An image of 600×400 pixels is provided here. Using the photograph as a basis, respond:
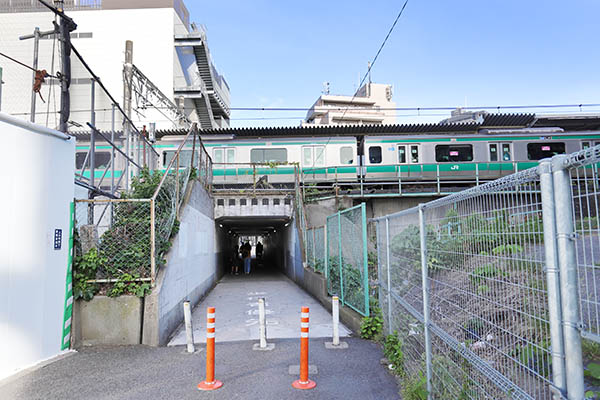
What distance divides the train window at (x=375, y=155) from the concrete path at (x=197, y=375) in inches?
586

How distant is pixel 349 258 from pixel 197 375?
3.89 meters

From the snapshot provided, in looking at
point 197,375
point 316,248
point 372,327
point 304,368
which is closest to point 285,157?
point 316,248

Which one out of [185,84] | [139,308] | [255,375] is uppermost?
[185,84]

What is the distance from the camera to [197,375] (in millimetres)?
5449

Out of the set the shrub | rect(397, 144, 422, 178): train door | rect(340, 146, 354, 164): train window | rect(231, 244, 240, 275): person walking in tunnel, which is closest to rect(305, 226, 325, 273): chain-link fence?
the shrub

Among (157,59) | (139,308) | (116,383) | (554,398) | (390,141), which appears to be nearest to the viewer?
(554,398)

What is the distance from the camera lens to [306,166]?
21453 millimetres

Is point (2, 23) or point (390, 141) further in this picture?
point (390, 141)

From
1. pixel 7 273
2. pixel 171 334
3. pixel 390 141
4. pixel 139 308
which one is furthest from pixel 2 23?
pixel 390 141

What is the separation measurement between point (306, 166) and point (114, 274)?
15.2 metres

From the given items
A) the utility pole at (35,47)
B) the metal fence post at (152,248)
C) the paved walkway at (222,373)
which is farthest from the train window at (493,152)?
the utility pole at (35,47)

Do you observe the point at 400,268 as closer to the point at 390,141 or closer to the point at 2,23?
the point at 2,23

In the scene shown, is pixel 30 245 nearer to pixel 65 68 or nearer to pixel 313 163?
pixel 65 68

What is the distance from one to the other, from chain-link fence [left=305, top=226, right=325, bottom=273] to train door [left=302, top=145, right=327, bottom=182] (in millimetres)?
7799
